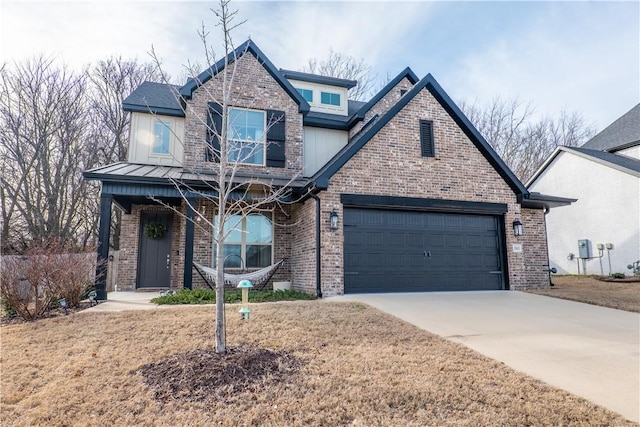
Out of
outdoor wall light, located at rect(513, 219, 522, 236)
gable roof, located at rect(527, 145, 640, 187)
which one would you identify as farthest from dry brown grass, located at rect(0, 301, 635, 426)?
gable roof, located at rect(527, 145, 640, 187)

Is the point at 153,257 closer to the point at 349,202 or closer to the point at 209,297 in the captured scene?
the point at 209,297

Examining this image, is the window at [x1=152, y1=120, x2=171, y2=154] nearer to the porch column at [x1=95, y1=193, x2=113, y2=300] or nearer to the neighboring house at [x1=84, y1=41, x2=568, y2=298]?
the neighboring house at [x1=84, y1=41, x2=568, y2=298]

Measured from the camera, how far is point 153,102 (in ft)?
35.9

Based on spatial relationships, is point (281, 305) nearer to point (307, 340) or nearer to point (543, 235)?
point (307, 340)

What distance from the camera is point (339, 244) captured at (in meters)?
8.41

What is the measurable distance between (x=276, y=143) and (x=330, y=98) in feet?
12.9

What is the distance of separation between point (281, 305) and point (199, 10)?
5006 mm

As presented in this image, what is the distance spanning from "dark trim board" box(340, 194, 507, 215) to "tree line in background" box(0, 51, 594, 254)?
9.45m

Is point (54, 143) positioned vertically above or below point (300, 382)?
above

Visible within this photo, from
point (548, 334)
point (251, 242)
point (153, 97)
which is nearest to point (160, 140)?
point (153, 97)

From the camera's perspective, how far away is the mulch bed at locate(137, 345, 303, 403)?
3123mm

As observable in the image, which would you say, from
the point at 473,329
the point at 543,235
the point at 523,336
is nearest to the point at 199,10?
the point at 473,329

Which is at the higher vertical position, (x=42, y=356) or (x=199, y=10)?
(x=199, y=10)

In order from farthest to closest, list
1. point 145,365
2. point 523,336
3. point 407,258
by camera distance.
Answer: point 407,258
point 523,336
point 145,365
